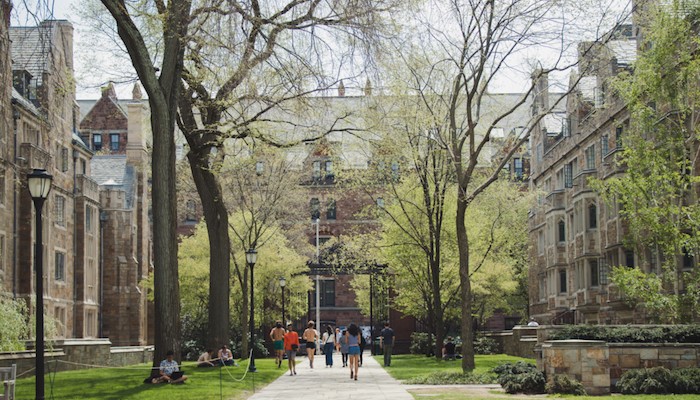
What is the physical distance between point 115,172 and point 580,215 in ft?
98.1

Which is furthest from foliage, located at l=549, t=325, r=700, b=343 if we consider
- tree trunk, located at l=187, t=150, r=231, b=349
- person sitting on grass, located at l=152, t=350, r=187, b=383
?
tree trunk, located at l=187, t=150, r=231, b=349

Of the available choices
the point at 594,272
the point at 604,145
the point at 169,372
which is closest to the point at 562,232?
the point at 594,272

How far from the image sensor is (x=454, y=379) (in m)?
25.5

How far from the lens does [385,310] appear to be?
58875 mm

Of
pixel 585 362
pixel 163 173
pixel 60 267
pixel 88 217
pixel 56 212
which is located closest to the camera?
pixel 585 362

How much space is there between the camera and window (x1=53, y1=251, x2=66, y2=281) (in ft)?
154

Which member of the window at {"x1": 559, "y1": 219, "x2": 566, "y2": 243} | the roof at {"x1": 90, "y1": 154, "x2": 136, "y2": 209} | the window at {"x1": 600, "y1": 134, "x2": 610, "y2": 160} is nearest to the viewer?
the window at {"x1": 600, "y1": 134, "x2": 610, "y2": 160}

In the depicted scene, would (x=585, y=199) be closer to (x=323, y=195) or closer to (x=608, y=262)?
(x=608, y=262)

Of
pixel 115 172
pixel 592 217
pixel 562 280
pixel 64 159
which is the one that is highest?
pixel 115 172

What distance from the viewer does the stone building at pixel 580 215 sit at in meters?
41.9

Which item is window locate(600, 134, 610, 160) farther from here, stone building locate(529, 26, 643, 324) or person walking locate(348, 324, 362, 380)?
person walking locate(348, 324, 362, 380)

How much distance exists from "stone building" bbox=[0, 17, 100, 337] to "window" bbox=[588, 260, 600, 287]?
2431 centimetres

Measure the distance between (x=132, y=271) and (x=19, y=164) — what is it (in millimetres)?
17705

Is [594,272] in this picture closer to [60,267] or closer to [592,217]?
[592,217]
